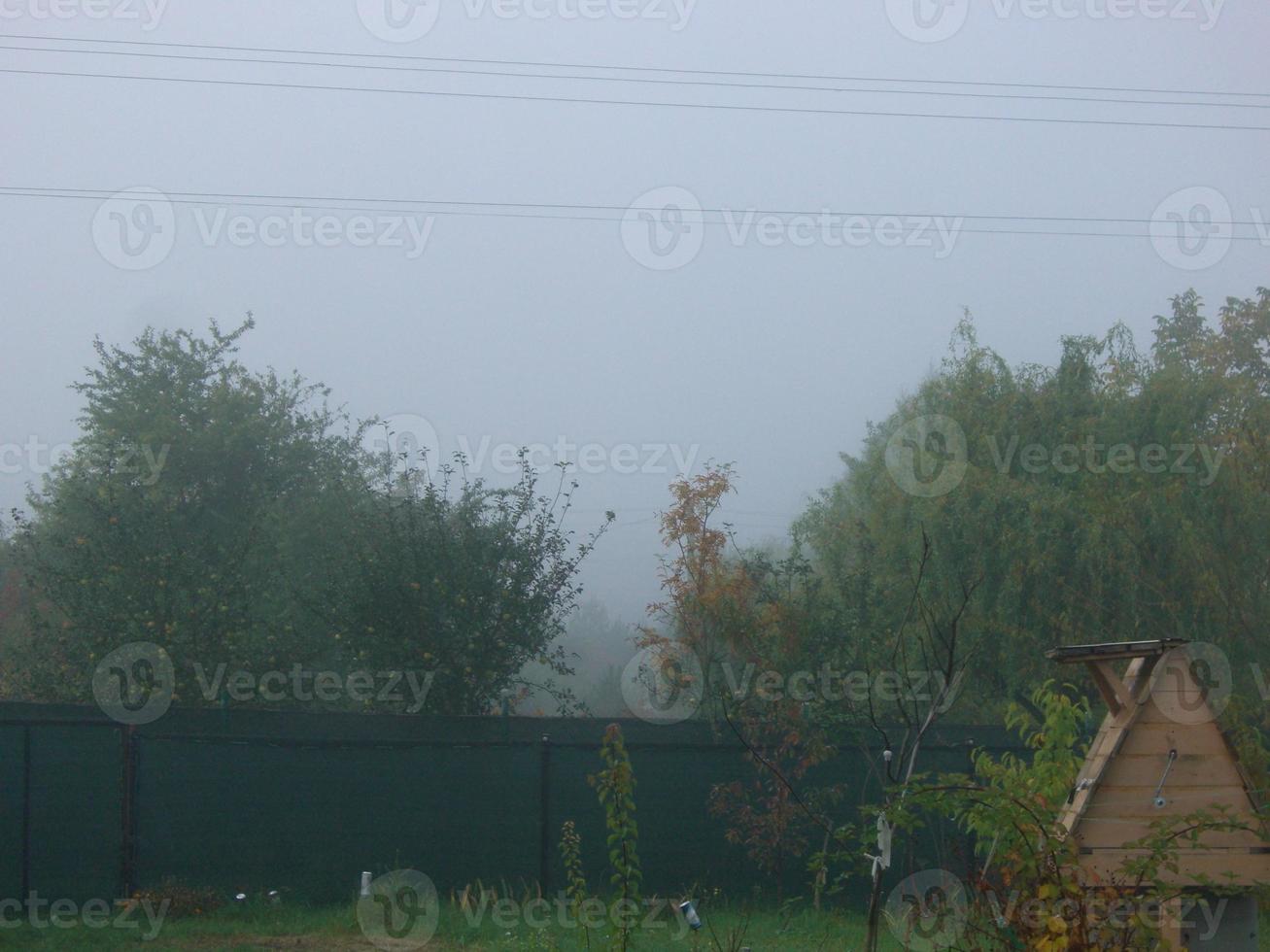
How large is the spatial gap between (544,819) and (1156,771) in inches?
257

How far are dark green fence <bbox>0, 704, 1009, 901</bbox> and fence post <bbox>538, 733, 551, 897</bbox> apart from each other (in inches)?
0.5

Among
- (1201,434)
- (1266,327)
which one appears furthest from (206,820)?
(1266,327)

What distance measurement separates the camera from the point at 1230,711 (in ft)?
30.0
